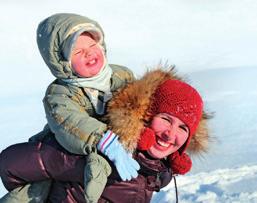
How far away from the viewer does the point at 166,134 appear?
2348 mm

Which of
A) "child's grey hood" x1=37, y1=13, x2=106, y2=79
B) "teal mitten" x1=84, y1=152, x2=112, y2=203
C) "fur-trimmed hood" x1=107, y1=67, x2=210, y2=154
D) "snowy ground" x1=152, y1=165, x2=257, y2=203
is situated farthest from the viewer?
"snowy ground" x1=152, y1=165, x2=257, y2=203

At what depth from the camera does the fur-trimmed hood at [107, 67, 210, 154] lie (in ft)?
7.52

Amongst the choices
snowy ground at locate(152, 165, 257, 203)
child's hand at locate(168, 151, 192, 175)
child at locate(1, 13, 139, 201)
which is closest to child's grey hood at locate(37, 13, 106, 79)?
child at locate(1, 13, 139, 201)

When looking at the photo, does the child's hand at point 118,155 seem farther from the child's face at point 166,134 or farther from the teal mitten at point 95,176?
the child's face at point 166,134

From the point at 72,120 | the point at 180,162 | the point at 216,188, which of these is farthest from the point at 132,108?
the point at 216,188

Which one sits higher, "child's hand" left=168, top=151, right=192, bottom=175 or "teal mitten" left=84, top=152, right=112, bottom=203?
"teal mitten" left=84, top=152, right=112, bottom=203

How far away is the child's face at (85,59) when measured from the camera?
8.10 ft

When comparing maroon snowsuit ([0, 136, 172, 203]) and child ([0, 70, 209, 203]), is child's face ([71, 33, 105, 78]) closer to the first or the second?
child ([0, 70, 209, 203])

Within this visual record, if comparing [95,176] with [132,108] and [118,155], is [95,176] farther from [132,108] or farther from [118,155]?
[132,108]

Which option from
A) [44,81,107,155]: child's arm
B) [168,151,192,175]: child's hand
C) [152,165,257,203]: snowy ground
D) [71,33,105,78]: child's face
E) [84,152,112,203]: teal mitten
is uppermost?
[71,33,105,78]: child's face

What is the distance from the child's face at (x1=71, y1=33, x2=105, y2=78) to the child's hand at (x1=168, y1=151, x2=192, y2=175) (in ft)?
1.69

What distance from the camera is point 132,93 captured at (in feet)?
7.72

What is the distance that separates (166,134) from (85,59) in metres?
0.49

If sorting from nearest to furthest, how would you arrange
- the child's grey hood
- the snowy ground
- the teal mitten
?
the teal mitten, the child's grey hood, the snowy ground
